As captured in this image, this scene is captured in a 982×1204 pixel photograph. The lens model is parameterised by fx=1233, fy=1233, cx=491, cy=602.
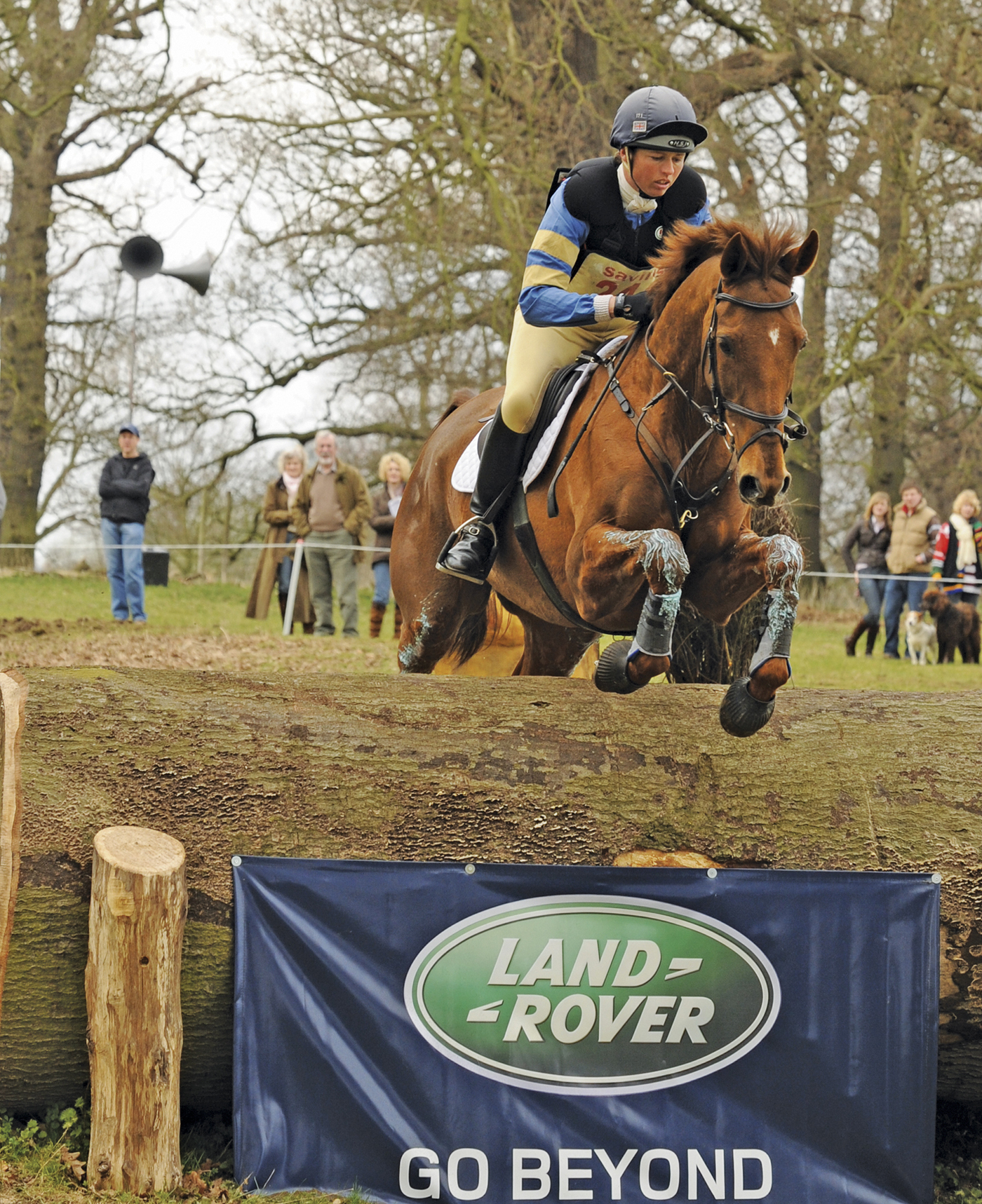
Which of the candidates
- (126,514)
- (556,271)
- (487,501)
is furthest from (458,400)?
(126,514)

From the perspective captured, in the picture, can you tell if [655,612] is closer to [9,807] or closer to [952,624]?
[9,807]

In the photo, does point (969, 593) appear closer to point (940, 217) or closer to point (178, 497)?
point (940, 217)

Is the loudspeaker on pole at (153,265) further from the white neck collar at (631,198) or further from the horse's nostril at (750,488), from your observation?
the horse's nostril at (750,488)

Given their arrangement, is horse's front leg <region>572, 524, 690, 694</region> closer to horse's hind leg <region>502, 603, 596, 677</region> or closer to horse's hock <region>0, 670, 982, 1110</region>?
horse's hock <region>0, 670, 982, 1110</region>

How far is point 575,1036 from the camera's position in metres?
3.25

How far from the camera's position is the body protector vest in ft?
13.7

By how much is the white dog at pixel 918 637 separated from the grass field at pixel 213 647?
300mm

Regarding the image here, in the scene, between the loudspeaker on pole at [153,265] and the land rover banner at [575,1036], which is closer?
the land rover banner at [575,1036]

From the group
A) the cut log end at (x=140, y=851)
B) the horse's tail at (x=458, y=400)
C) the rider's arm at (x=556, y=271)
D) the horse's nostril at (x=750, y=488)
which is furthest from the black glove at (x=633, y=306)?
the cut log end at (x=140, y=851)

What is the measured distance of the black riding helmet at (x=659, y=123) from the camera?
3.99 meters

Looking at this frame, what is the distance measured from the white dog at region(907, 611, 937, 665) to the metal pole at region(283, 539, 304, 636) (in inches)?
223

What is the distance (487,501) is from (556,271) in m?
0.89

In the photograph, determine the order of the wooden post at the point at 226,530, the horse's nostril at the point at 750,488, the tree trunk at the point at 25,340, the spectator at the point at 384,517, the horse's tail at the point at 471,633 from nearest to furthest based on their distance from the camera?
the horse's nostril at the point at 750,488
the horse's tail at the point at 471,633
the spectator at the point at 384,517
the tree trunk at the point at 25,340
the wooden post at the point at 226,530

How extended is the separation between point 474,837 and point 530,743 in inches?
12.7
